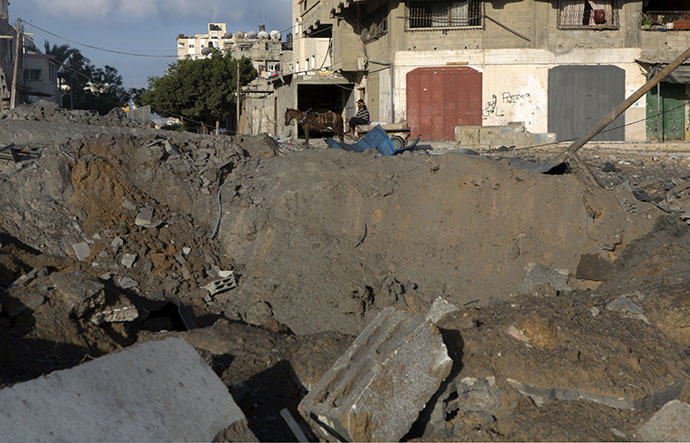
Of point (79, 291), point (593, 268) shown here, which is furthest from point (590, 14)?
point (79, 291)

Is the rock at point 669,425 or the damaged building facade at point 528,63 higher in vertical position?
the damaged building facade at point 528,63

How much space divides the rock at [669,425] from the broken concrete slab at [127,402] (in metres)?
2.77

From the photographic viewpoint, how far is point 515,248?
9406 mm

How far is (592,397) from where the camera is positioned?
5.13 meters

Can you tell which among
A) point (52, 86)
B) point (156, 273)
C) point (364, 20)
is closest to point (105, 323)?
point (156, 273)

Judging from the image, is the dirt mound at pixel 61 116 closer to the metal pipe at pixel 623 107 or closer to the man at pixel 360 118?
the metal pipe at pixel 623 107

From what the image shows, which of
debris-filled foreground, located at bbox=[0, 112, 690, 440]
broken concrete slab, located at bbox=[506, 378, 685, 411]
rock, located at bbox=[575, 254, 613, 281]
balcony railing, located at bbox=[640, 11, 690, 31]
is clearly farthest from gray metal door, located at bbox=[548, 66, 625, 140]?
broken concrete slab, located at bbox=[506, 378, 685, 411]

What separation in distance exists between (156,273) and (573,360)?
5682mm

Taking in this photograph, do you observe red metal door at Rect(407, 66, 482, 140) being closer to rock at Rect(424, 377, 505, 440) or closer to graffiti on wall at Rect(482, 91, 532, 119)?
graffiti on wall at Rect(482, 91, 532, 119)

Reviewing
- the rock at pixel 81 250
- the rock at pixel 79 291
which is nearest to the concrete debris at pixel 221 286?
the rock at pixel 81 250

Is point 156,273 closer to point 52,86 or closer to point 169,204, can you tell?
point 169,204

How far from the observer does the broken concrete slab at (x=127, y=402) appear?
3525 millimetres

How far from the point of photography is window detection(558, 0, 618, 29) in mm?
25219

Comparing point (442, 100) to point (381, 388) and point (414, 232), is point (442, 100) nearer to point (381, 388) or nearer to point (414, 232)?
point (414, 232)
